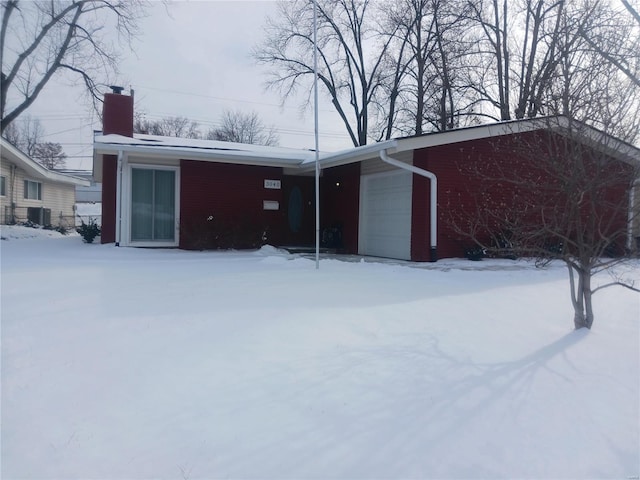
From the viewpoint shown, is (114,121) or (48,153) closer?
(114,121)

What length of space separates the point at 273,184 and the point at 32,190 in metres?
17.5

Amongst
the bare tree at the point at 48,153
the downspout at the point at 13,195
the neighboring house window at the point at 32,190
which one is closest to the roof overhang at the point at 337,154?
the downspout at the point at 13,195

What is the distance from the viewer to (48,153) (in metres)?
52.9

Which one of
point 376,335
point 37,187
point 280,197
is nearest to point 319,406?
point 376,335

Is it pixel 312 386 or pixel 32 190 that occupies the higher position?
pixel 32 190

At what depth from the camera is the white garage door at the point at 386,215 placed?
11438mm

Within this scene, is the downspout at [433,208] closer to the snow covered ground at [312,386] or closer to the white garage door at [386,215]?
the white garage door at [386,215]

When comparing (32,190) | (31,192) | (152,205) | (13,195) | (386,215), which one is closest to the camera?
(386,215)

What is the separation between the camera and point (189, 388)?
11.1 feet

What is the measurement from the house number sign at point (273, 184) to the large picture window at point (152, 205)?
2531 mm

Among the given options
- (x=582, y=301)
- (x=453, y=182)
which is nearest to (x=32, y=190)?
(x=453, y=182)

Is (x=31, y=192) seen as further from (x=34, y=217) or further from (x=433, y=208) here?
(x=433, y=208)

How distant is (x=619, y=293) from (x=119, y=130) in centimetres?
1347

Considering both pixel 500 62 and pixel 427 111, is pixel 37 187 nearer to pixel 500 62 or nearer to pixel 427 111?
pixel 427 111
